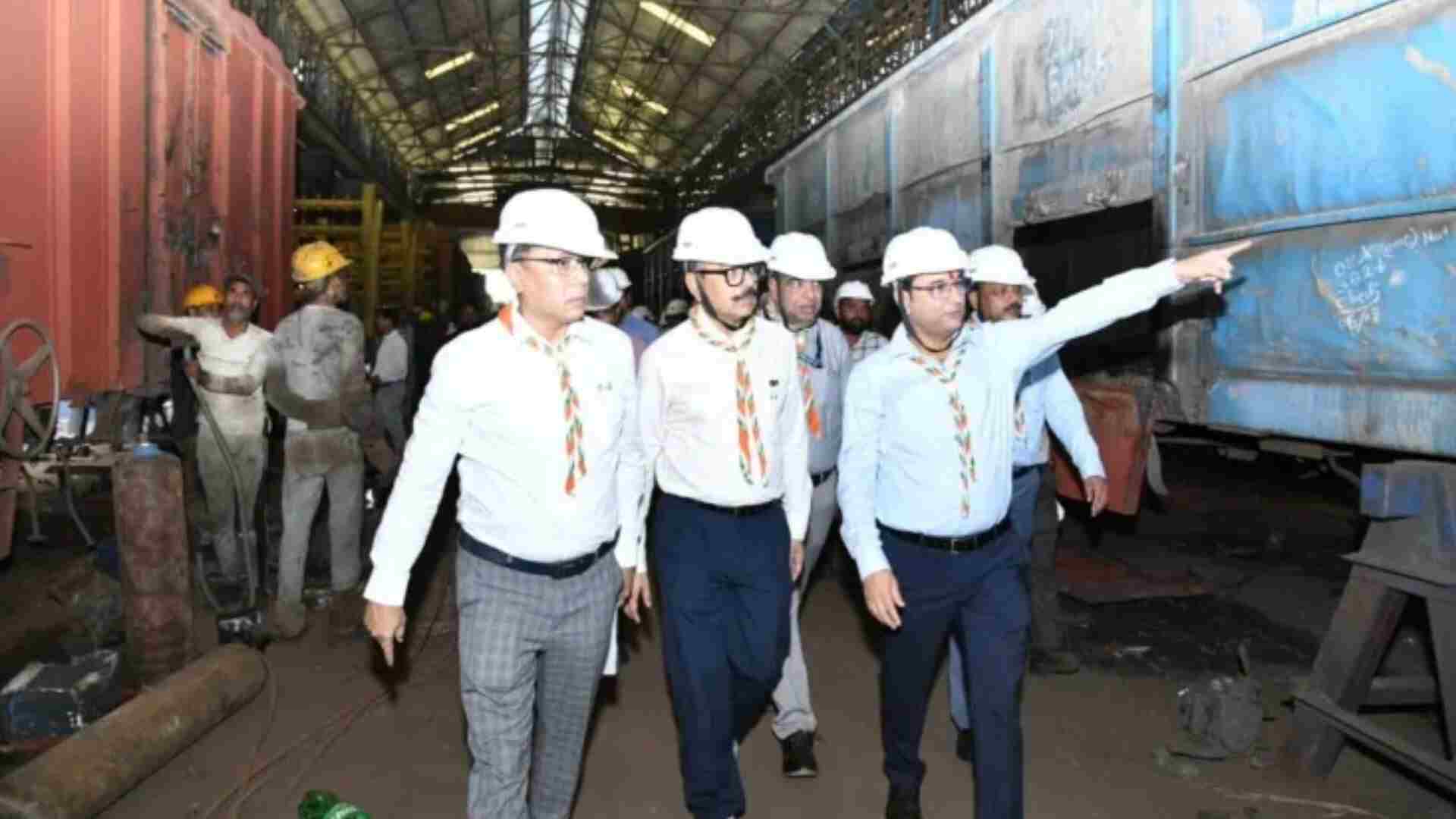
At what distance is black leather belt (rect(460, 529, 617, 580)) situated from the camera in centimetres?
285

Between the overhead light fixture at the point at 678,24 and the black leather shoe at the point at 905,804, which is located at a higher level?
the overhead light fixture at the point at 678,24

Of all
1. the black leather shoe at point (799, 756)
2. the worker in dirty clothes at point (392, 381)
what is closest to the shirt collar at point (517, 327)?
the black leather shoe at point (799, 756)

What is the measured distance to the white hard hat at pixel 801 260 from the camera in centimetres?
429

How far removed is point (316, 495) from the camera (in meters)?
5.95

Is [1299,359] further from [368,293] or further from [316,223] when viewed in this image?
[316,223]

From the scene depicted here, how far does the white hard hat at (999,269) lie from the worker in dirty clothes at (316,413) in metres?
3.24

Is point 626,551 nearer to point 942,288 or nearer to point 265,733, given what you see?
point 942,288

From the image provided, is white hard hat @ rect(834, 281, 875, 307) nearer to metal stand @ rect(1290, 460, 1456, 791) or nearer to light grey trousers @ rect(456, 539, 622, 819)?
metal stand @ rect(1290, 460, 1456, 791)

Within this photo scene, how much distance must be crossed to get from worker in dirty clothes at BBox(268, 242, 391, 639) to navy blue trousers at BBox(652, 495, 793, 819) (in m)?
2.98

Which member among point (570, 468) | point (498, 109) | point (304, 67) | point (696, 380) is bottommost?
point (570, 468)

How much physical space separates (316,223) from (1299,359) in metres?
12.1

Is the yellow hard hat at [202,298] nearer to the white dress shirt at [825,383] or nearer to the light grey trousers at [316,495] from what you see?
the light grey trousers at [316,495]

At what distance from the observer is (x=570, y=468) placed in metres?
2.87

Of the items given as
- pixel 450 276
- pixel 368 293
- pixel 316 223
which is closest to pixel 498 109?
pixel 450 276
